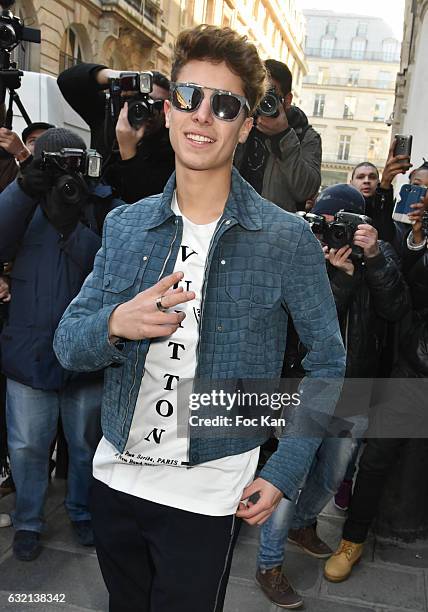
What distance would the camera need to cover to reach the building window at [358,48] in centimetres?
7956

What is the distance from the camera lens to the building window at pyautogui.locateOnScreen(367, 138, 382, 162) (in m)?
66.8

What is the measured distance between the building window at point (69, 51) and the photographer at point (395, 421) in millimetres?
15051

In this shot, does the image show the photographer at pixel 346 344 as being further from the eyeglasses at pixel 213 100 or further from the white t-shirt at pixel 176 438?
the eyeglasses at pixel 213 100

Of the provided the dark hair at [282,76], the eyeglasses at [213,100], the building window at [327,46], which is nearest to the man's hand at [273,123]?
the dark hair at [282,76]

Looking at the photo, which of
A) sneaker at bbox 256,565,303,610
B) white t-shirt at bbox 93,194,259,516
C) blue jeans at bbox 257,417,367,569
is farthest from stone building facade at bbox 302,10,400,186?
white t-shirt at bbox 93,194,259,516

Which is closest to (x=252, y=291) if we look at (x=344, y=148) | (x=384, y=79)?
(x=344, y=148)

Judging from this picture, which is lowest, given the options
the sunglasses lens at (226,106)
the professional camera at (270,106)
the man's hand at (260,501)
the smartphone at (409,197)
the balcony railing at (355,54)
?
the man's hand at (260,501)

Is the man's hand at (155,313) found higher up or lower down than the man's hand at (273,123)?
lower down

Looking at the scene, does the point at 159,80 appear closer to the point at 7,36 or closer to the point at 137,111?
the point at 137,111

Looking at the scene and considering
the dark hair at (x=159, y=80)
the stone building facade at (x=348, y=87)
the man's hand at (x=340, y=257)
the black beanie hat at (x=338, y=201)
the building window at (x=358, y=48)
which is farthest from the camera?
the building window at (x=358, y=48)

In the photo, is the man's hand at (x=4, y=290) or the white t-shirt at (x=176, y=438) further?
the man's hand at (x=4, y=290)

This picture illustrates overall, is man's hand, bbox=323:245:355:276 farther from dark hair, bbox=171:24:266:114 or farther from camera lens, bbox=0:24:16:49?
camera lens, bbox=0:24:16:49

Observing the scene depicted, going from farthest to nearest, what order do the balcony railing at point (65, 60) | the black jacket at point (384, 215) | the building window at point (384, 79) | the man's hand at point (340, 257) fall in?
the building window at point (384, 79) → the balcony railing at point (65, 60) → the black jacket at point (384, 215) → the man's hand at point (340, 257)

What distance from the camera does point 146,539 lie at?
62.2 inches
